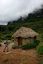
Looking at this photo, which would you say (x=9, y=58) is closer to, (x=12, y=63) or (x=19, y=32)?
(x=12, y=63)

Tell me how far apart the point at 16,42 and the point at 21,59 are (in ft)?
74.6

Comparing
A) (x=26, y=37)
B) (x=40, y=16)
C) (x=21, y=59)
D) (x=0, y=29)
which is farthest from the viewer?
(x=40, y=16)

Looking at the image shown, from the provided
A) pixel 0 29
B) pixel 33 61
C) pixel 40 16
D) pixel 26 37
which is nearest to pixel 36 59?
pixel 33 61

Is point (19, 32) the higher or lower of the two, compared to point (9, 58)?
higher

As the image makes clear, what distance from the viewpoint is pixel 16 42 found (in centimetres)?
3947

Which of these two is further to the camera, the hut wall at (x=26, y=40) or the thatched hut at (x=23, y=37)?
the thatched hut at (x=23, y=37)

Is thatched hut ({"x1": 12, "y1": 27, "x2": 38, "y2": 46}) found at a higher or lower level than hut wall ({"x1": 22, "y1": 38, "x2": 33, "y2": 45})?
higher

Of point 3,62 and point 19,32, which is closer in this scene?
point 3,62

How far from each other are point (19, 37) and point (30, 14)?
106m

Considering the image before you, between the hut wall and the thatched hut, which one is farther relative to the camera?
the thatched hut

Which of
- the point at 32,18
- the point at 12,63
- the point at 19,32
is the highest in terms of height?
the point at 32,18

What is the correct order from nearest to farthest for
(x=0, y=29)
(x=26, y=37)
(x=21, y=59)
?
(x=21, y=59), (x=26, y=37), (x=0, y=29)

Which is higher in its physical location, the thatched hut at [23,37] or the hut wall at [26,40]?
the thatched hut at [23,37]

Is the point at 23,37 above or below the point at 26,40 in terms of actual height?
above
